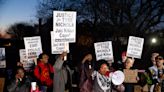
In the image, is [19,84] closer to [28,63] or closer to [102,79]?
[28,63]

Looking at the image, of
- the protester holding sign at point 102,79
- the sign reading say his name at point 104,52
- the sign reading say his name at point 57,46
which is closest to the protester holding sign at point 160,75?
the sign reading say his name at point 104,52

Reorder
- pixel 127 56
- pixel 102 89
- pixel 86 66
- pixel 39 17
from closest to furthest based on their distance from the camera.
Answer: pixel 102 89 → pixel 86 66 → pixel 127 56 → pixel 39 17

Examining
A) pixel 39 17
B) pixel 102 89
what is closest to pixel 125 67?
pixel 102 89

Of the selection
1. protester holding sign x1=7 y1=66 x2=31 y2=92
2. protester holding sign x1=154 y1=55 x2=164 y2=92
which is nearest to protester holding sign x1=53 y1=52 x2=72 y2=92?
protester holding sign x1=7 y1=66 x2=31 y2=92

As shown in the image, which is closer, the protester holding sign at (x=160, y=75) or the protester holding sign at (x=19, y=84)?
the protester holding sign at (x=19, y=84)

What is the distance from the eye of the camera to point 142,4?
1593 cm

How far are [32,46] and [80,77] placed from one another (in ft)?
3.99

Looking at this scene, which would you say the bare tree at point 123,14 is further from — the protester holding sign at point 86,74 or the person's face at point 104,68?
the person's face at point 104,68

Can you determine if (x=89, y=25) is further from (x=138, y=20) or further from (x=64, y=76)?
(x=64, y=76)

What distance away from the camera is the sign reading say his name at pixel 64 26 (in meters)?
10.8

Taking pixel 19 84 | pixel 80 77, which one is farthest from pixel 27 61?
pixel 80 77

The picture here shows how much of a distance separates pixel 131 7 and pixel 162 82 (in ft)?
16.3

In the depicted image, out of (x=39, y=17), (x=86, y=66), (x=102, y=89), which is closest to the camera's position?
(x=102, y=89)

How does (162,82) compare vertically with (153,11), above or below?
below
